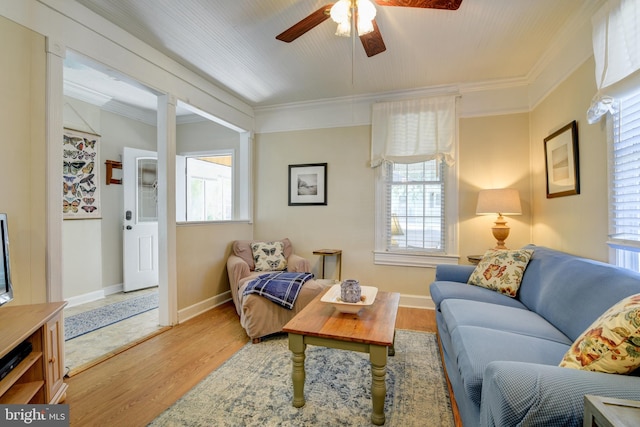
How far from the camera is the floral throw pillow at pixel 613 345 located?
883mm

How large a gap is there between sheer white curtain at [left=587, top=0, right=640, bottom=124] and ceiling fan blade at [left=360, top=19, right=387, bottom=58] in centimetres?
138

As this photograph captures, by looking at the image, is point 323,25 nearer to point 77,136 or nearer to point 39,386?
point 39,386

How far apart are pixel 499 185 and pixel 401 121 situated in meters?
1.35

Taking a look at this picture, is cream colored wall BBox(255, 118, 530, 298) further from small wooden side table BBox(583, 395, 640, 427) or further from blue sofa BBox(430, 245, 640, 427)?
small wooden side table BBox(583, 395, 640, 427)

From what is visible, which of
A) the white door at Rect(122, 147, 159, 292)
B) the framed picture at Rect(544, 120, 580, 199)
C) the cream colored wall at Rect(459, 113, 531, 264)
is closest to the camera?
the framed picture at Rect(544, 120, 580, 199)

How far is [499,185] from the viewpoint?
3281 mm

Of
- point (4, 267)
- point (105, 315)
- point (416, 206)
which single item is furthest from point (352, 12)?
point (105, 315)

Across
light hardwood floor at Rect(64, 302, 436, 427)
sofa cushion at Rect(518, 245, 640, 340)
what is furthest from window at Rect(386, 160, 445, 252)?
sofa cushion at Rect(518, 245, 640, 340)

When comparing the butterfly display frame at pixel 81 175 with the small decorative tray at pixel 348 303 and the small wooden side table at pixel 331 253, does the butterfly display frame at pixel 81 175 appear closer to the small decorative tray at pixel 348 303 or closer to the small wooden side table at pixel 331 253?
the small wooden side table at pixel 331 253

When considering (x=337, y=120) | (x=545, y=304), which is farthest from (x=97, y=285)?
(x=545, y=304)

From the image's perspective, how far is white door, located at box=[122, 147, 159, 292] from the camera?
3.99 meters

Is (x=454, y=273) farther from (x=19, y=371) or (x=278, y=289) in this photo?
(x=19, y=371)

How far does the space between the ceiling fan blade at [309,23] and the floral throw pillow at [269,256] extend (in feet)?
7.77

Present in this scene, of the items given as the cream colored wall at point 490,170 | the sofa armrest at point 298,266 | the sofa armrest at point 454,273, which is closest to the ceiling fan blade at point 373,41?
the cream colored wall at point 490,170
